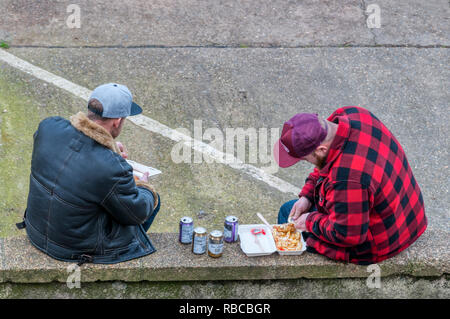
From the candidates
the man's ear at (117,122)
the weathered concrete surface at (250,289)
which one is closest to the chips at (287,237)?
the weathered concrete surface at (250,289)

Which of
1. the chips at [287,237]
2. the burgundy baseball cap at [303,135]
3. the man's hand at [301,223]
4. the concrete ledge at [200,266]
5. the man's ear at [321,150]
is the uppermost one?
the burgundy baseball cap at [303,135]

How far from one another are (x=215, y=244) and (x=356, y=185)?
1146 millimetres

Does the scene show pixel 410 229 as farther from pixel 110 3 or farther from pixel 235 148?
pixel 110 3

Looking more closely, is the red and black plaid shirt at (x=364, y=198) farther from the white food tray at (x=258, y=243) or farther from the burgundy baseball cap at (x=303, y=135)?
the white food tray at (x=258, y=243)

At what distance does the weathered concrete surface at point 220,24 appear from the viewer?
9.00 m

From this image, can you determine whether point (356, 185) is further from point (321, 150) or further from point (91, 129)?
point (91, 129)

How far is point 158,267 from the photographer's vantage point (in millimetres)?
3936

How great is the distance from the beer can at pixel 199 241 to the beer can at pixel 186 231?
0.25 ft

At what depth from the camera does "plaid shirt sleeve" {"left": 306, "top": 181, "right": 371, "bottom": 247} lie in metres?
3.60

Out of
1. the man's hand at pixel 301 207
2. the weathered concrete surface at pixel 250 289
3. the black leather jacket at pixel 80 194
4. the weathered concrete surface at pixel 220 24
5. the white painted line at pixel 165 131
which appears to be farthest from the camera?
the weathered concrete surface at pixel 220 24

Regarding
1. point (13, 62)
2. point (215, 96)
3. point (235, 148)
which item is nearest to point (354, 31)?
point (215, 96)

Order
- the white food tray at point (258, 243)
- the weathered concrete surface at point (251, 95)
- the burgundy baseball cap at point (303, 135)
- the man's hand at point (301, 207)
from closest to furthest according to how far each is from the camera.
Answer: the burgundy baseball cap at point (303, 135)
the white food tray at point (258, 243)
the man's hand at point (301, 207)
the weathered concrete surface at point (251, 95)

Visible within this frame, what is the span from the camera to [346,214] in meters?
3.65

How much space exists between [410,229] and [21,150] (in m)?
5.01
